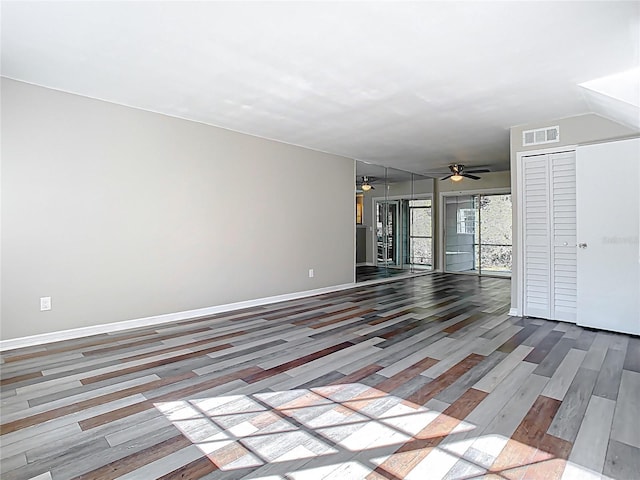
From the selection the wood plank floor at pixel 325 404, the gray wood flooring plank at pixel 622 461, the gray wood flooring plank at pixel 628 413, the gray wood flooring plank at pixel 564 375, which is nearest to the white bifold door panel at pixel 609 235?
the wood plank floor at pixel 325 404

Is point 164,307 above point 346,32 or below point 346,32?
below

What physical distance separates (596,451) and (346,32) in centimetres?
288

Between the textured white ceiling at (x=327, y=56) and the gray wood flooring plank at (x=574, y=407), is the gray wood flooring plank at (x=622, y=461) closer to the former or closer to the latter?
the gray wood flooring plank at (x=574, y=407)

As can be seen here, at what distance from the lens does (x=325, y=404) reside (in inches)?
90.4

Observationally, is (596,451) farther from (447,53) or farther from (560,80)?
(560,80)

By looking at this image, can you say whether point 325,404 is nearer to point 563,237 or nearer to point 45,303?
point 45,303

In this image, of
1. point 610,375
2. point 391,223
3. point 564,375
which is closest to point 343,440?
point 564,375

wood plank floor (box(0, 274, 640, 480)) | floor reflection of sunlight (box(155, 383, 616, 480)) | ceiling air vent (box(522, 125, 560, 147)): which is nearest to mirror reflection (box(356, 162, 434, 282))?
ceiling air vent (box(522, 125, 560, 147))

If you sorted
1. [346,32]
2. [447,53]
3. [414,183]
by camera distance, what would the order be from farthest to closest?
[414,183] < [447,53] < [346,32]

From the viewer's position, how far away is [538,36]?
8.55ft

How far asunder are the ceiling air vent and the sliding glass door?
431 centimetres

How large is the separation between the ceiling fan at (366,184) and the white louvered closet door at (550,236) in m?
3.39

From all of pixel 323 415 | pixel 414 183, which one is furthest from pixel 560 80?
pixel 414 183

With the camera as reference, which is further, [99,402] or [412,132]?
[412,132]
